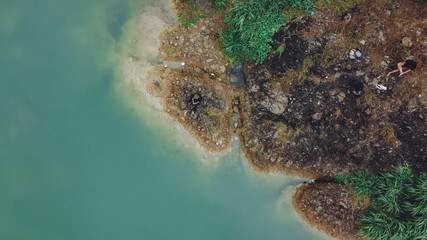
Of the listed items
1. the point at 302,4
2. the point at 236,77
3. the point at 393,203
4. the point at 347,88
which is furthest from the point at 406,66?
the point at 236,77

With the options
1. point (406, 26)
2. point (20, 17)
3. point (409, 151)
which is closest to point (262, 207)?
point (409, 151)

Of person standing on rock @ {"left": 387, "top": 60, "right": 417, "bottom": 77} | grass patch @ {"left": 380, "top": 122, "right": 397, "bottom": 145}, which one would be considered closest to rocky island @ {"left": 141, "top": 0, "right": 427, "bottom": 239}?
grass patch @ {"left": 380, "top": 122, "right": 397, "bottom": 145}

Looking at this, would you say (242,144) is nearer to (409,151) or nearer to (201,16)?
(201,16)

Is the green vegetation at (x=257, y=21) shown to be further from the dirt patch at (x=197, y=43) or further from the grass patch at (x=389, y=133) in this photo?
the grass patch at (x=389, y=133)

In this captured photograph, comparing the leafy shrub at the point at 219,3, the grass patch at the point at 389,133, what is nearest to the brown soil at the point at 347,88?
the grass patch at the point at 389,133

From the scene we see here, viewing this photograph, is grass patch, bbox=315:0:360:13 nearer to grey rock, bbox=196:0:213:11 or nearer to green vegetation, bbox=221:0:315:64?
green vegetation, bbox=221:0:315:64

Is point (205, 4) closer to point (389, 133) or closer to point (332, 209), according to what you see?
point (389, 133)
